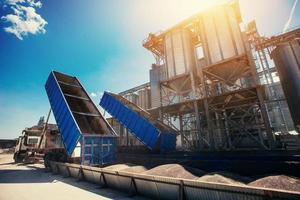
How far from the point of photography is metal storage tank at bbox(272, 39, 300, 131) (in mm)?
11986

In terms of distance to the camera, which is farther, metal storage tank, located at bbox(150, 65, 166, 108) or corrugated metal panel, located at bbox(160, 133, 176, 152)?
metal storage tank, located at bbox(150, 65, 166, 108)

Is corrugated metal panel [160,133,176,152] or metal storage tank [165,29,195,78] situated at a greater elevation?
metal storage tank [165,29,195,78]

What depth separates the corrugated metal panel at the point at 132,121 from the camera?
42.4ft

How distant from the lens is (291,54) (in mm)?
12953

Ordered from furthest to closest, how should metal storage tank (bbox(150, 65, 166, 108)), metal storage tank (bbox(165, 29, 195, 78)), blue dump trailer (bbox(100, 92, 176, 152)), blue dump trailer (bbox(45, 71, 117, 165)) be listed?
metal storage tank (bbox(150, 65, 166, 108)) → metal storage tank (bbox(165, 29, 195, 78)) → blue dump trailer (bbox(100, 92, 176, 152)) → blue dump trailer (bbox(45, 71, 117, 165))

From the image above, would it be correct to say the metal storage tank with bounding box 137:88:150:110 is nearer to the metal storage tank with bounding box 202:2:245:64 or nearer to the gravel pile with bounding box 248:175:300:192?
the metal storage tank with bounding box 202:2:245:64

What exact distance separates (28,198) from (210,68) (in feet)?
50.7

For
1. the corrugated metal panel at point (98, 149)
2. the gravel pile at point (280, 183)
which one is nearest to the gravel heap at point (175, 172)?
the gravel pile at point (280, 183)

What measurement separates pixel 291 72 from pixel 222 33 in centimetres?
622

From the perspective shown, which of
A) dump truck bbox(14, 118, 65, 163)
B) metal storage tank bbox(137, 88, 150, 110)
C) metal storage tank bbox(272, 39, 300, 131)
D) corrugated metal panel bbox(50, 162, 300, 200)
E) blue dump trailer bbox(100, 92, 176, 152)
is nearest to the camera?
corrugated metal panel bbox(50, 162, 300, 200)

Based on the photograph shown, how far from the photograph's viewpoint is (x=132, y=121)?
14250 mm

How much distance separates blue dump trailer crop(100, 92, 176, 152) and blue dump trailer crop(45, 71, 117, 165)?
2233 mm

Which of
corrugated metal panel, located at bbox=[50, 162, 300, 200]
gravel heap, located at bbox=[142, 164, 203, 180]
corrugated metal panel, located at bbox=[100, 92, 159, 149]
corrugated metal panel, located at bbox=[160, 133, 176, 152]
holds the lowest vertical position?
corrugated metal panel, located at bbox=[50, 162, 300, 200]

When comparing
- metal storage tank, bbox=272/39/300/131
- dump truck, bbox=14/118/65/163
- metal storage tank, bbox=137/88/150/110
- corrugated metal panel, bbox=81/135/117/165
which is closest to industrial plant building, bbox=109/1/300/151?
metal storage tank, bbox=272/39/300/131
